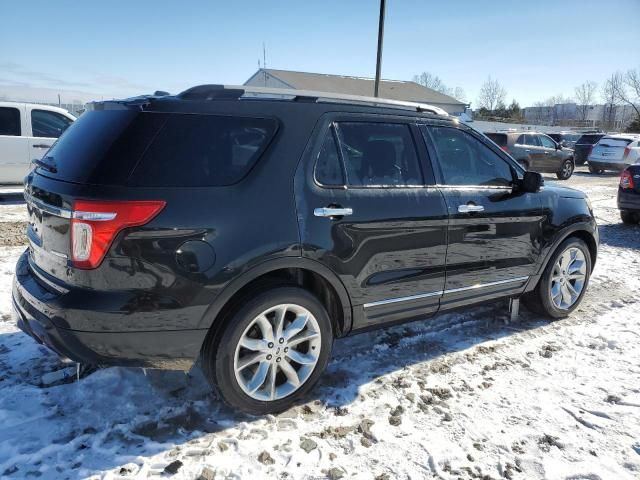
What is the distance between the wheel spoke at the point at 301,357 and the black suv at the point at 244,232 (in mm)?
13

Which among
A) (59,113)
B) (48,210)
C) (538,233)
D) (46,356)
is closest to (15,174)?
(59,113)

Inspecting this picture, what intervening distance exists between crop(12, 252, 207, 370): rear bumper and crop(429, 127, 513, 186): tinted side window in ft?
7.10

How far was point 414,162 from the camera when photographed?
136 inches

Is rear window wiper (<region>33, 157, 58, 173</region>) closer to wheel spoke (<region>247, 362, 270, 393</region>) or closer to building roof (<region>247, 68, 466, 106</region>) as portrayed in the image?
wheel spoke (<region>247, 362, 270, 393</region>)

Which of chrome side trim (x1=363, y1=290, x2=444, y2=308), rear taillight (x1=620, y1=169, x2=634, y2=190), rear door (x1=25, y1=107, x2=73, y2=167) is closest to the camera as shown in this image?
chrome side trim (x1=363, y1=290, x2=444, y2=308)

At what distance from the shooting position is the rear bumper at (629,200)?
29.1 ft

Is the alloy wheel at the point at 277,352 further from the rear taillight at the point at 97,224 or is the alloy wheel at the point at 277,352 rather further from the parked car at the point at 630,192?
the parked car at the point at 630,192

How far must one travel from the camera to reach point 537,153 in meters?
18.0

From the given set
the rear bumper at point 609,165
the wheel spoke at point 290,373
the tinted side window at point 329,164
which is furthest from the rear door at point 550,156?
the wheel spoke at point 290,373

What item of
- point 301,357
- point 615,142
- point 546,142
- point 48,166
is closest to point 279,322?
point 301,357

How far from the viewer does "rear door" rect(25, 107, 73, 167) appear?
948 cm

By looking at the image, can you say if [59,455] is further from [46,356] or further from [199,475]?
[46,356]

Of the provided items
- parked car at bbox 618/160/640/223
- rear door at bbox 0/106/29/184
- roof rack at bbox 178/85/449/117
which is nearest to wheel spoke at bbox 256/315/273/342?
roof rack at bbox 178/85/449/117

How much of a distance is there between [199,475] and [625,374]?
3055 mm
